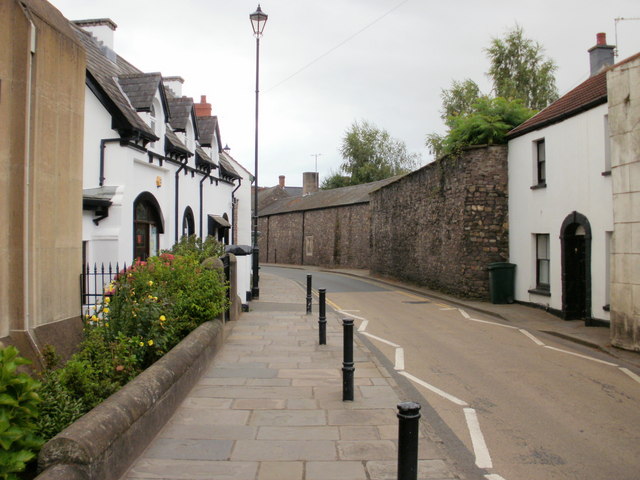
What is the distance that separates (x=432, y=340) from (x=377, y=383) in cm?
434

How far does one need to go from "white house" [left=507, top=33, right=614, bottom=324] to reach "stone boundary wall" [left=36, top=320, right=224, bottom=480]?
10.4 metres

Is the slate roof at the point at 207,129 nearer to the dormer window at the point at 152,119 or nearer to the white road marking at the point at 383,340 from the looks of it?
the dormer window at the point at 152,119

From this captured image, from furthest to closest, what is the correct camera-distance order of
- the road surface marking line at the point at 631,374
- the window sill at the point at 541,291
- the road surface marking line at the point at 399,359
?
the window sill at the point at 541,291
the road surface marking line at the point at 399,359
the road surface marking line at the point at 631,374

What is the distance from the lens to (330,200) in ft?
152

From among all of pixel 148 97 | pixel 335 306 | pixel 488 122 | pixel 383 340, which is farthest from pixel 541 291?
pixel 148 97

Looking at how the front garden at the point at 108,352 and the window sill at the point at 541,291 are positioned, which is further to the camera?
the window sill at the point at 541,291

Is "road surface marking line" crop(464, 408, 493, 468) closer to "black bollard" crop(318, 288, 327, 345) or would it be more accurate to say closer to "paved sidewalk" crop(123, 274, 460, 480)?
"paved sidewalk" crop(123, 274, 460, 480)

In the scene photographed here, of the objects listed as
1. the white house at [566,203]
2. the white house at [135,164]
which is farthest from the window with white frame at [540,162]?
the white house at [135,164]

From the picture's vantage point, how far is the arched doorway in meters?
14.0

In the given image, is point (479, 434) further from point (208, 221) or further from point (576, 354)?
point (208, 221)

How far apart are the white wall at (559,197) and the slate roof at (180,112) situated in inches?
427

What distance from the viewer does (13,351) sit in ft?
11.5

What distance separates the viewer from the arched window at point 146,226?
13.9 meters

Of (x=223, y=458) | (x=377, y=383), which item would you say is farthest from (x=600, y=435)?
(x=223, y=458)
